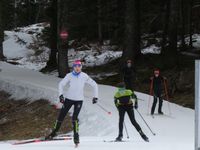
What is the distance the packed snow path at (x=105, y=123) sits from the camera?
37.9 ft

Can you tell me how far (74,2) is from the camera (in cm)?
3347

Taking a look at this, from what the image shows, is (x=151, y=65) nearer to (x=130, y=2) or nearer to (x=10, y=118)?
(x=130, y=2)

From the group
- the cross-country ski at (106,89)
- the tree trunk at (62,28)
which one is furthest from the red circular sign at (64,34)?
the tree trunk at (62,28)

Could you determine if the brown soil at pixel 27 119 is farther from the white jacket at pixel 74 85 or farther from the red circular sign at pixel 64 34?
the white jacket at pixel 74 85

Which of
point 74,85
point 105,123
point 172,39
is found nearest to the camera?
point 74,85

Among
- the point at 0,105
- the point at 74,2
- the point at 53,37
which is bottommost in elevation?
the point at 0,105

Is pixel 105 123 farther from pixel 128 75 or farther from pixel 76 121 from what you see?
pixel 128 75

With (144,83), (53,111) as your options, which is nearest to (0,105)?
(53,111)

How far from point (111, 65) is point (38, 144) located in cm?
2312

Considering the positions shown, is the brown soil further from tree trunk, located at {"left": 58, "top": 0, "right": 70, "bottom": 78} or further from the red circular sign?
tree trunk, located at {"left": 58, "top": 0, "right": 70, "bottom": 78}

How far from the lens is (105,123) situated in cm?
1608

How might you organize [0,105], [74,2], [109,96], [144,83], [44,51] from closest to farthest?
[109,96], [0,105], [144,83], [74,2], [44,51]

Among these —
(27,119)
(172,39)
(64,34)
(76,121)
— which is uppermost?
(64,34)

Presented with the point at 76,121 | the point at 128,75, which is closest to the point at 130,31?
the point at 128,75
